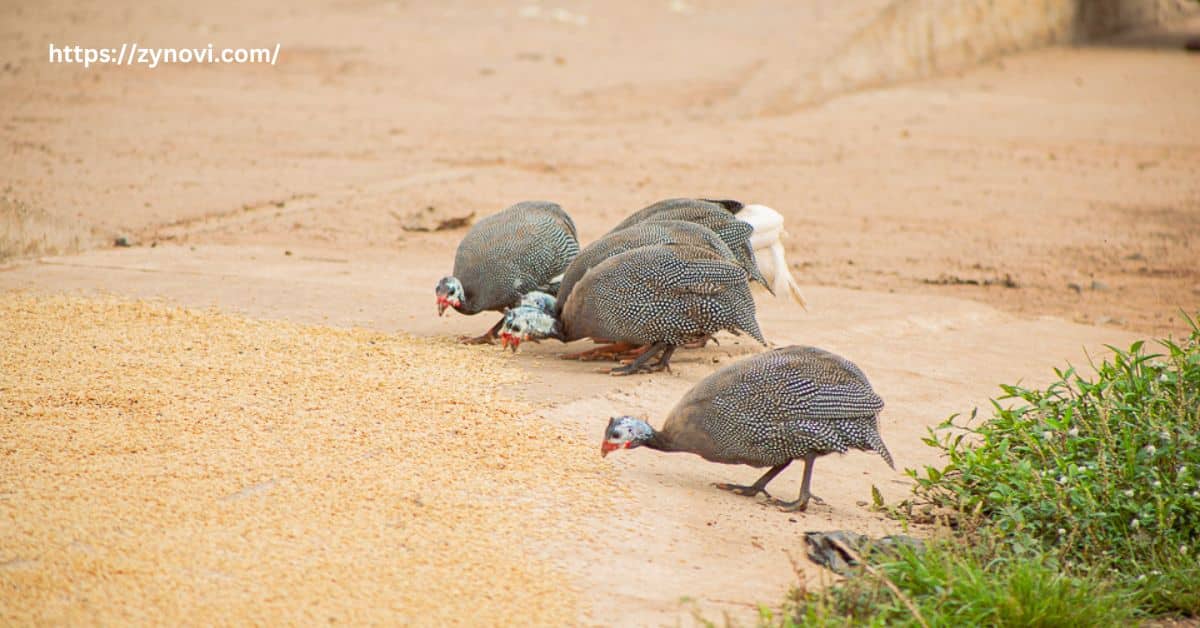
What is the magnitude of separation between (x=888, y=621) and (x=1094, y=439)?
1.13 metres

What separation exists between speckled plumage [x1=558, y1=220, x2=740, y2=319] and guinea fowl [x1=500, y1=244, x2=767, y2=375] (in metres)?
0.21

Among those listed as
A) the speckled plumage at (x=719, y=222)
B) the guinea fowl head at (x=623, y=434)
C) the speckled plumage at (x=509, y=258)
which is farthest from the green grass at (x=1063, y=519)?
the speckled plumage at (x=509, y=258)

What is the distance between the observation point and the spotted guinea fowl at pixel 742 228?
582 centimetres

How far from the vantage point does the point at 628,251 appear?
17.0 ft

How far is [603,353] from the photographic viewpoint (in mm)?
5449

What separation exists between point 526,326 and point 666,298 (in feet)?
2.05

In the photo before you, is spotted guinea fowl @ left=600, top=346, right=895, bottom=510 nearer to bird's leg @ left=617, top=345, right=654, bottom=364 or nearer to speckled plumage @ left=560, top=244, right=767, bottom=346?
speckled plumage @ left=560, top=244, right=767, bottom=346

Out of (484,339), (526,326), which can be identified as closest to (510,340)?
(526,326)

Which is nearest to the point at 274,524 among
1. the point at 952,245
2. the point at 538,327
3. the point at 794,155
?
the point at 538,327

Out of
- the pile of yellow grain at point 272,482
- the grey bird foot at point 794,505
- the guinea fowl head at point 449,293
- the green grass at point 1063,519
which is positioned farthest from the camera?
the guinea fowl head at point 449,293

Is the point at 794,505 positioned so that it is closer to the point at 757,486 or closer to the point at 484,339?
the point at 757,486

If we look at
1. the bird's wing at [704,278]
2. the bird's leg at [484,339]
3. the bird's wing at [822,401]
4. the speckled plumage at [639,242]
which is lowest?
the bird's leg at [484,339]

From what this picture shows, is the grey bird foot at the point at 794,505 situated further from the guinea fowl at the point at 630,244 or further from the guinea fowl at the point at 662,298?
the guinea fowl at the point at 630,244

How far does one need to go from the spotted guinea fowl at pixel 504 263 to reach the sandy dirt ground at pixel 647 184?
27 centimetres
